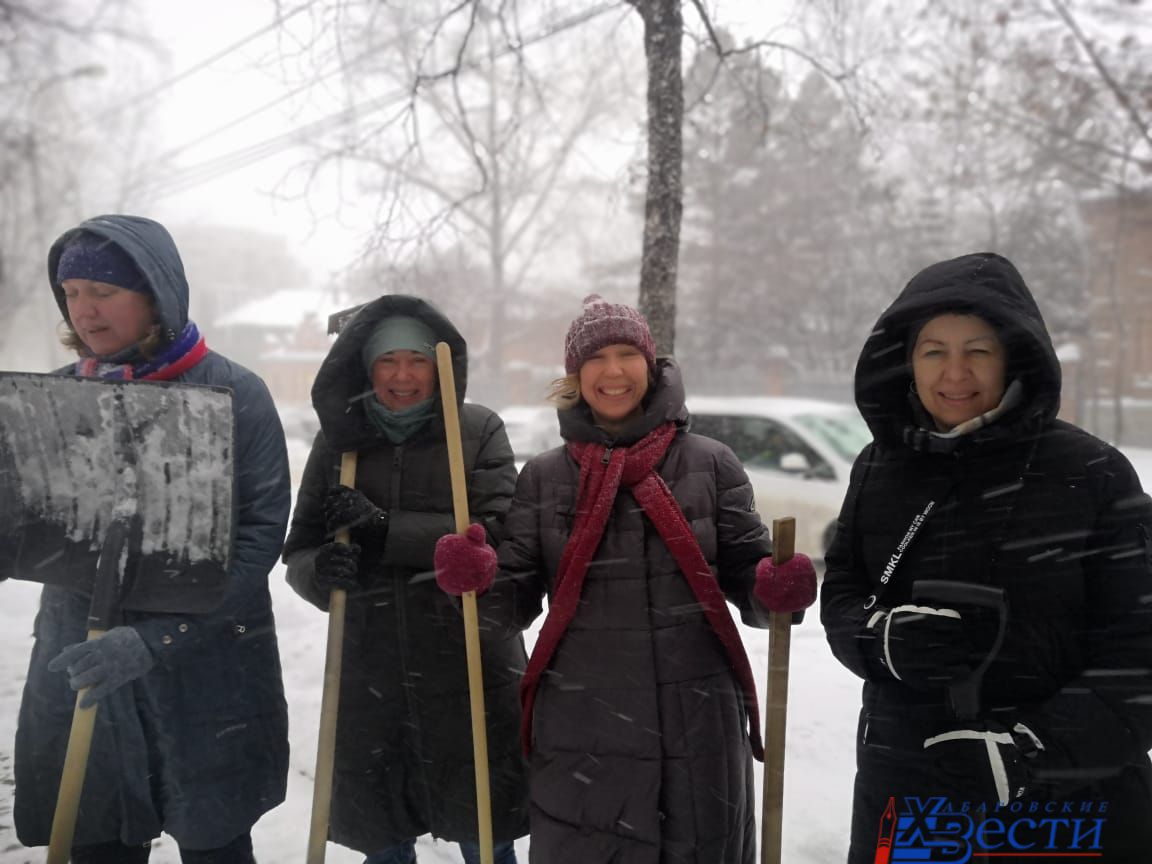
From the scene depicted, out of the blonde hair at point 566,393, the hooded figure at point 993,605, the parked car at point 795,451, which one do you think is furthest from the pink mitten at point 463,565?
the parked car at point 795,451

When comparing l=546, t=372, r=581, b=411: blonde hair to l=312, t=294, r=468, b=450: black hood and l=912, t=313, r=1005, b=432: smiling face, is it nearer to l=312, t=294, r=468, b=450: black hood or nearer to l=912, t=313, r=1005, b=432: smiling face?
l=312, t=294, r=468, b=450: black hood

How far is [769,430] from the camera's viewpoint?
7.25 metres

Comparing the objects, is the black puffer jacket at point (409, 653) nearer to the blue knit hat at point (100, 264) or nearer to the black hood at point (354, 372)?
the black hood at point (354, 372)

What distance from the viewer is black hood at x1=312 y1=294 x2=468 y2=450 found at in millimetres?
2273

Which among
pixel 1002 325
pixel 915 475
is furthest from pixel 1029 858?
pixel 1002 325

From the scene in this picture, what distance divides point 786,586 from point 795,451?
5.38m

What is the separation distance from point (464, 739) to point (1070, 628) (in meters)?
1.58

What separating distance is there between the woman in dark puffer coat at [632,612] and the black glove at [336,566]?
315 mm

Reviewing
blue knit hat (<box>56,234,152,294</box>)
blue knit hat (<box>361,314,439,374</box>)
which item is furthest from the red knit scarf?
blue knit hat (<box>56,234,152,294</box>)

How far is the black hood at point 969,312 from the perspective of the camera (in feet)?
5.29

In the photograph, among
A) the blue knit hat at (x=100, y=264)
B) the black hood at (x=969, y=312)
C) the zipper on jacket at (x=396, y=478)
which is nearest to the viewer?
the black hood at (x=969, y=312)

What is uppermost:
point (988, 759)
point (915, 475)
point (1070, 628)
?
point (915, 475)

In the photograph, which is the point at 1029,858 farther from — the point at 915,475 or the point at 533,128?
the point at 533,128

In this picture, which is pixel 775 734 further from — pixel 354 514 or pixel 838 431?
pixel 838 431
